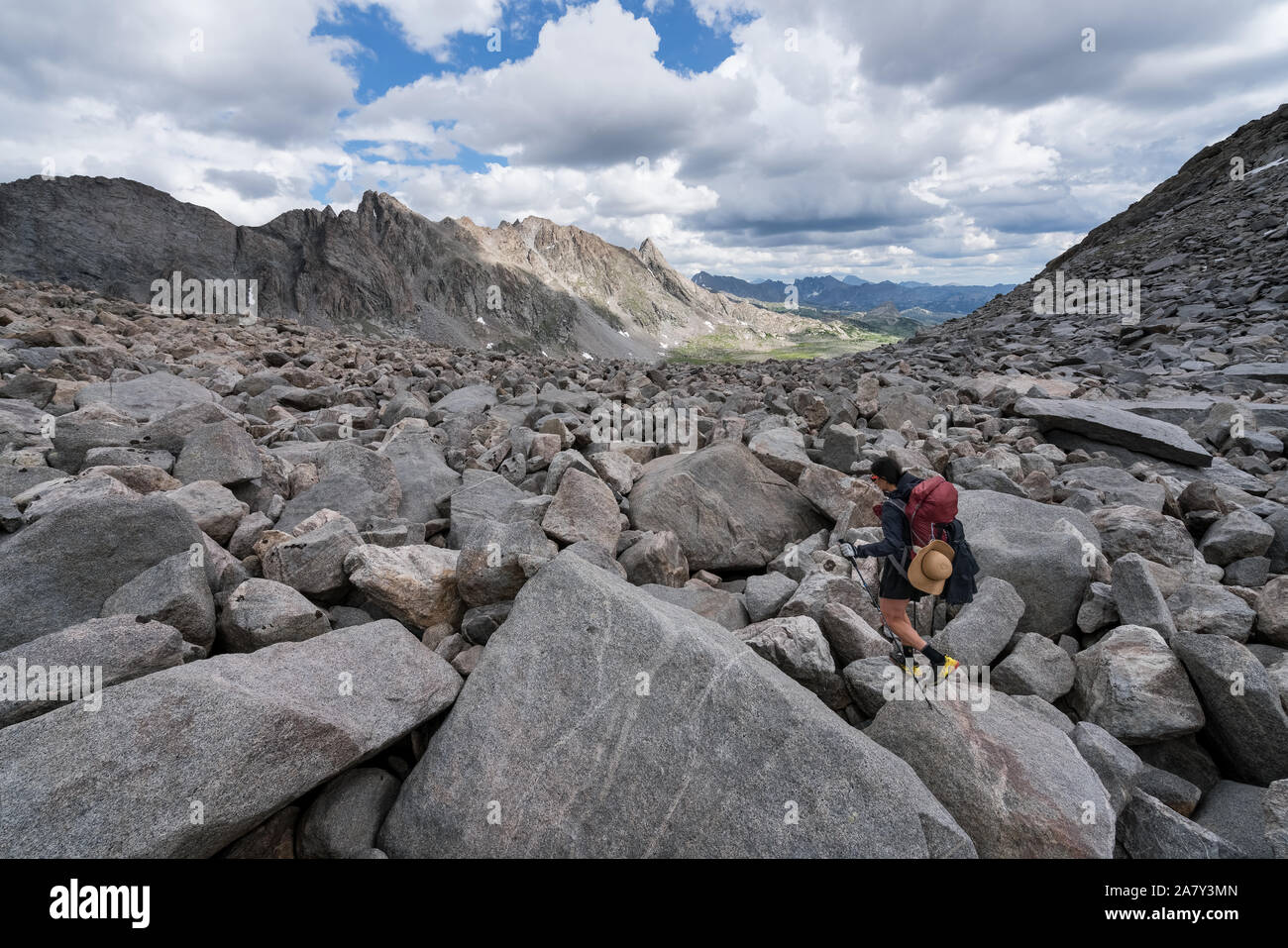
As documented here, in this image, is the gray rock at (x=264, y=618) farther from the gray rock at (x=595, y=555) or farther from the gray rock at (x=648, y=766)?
the gray rock at (x=595, y=555)

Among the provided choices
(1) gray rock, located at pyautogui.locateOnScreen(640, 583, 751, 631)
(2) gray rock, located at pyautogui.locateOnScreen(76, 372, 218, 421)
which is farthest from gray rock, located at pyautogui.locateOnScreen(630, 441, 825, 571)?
(2) gray rock, located at pyautogui.locateOnScreen(76, 372, 218, 421)

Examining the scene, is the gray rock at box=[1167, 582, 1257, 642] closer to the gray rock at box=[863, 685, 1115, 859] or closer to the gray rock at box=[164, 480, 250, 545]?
the gray rock at box=[863, 685, 1115, 859]

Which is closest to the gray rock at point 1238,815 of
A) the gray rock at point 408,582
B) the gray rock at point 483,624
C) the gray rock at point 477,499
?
the gray rock at point 483,624

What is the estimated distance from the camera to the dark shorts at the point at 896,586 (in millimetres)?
6289

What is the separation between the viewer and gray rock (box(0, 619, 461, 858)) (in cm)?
353

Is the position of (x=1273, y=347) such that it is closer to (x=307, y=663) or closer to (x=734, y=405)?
(x=734, y=405)

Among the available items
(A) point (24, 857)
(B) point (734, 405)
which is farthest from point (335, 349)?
(A) point (24, 857)

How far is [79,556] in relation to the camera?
5.83 meters

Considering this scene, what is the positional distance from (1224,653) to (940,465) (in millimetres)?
6262

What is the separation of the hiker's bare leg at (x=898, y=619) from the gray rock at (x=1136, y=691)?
Answer: 1.72m

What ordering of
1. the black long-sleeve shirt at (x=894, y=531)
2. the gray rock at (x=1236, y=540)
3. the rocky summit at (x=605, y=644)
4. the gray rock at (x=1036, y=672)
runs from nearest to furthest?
the rocky summit at (x=605, y=644) → the gray rock at (x=1036, y=672) → the black long-sleeve shirt at (x=894, y=531) → the gray rock at (x=1236, y=540)

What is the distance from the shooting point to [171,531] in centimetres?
617

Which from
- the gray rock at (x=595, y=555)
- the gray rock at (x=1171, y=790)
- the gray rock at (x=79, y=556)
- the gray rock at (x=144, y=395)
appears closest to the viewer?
the gray rock at (x=1171, y=790)
